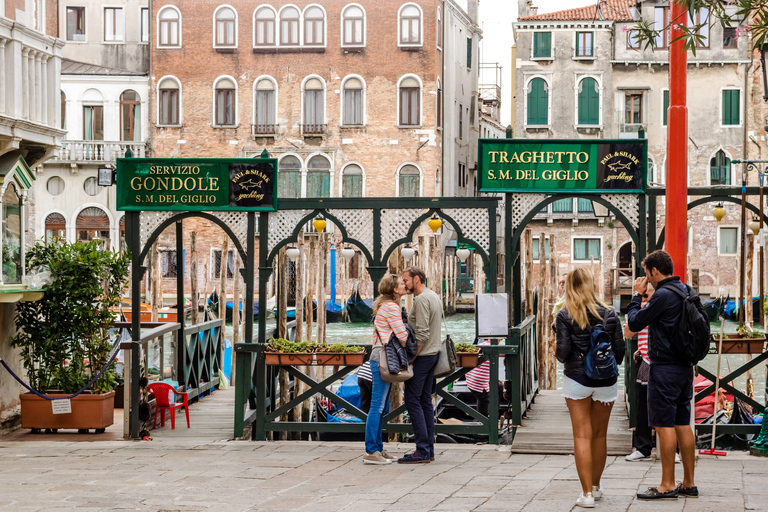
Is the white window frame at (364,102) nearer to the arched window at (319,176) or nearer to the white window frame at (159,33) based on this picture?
the arched window at (319,176)

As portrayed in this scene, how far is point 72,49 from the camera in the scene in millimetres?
36781

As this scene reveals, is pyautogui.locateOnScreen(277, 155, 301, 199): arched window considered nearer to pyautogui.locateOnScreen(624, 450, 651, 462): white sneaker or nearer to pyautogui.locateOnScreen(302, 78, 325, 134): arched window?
pyautogui.locateOnScreen(302, 78, 325, 134): arched window

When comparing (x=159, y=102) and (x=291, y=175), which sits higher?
(x=159, y=102)

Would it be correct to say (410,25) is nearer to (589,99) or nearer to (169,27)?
(589,99)

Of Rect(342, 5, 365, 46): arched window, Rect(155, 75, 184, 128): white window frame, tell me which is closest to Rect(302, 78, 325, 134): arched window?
Rect(342, 5, 365, 46): arched window

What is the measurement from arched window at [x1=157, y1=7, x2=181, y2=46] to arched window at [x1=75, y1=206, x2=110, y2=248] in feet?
20.2

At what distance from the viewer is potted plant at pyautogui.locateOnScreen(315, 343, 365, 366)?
A: 8.55 metres

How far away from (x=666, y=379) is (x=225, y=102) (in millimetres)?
31623

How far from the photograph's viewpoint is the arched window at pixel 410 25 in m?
35.3

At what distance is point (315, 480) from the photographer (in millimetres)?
6820

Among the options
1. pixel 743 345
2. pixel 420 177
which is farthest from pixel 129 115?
pixel 743 345

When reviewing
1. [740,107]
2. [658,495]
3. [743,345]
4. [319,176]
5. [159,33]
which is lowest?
[658,495]

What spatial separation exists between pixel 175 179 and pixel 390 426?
109 inches

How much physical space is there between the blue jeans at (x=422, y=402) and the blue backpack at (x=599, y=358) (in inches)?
76.5
